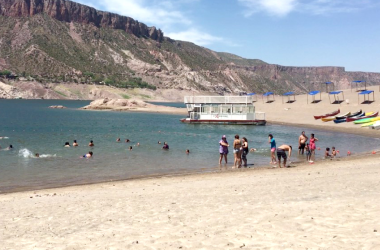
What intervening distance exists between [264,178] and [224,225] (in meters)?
8.33

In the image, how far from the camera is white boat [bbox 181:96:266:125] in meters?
62.3

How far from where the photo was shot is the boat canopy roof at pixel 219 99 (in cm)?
6419

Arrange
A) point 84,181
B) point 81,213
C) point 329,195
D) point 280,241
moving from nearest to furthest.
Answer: point 280,241 < point 81,213 < point 329,195 < point 84,181

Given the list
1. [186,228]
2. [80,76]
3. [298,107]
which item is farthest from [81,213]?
[80,76]

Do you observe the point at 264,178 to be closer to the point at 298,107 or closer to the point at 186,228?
the point at 186,228

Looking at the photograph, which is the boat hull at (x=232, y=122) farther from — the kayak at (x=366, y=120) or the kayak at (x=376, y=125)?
the kayak at (x=376, y=125)

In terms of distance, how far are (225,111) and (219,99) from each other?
2772 millimetres

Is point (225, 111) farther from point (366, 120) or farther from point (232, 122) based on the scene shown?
point (366, 120)

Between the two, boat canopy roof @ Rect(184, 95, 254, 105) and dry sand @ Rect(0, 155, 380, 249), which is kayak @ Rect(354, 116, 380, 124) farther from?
dry sand @ Rect(0, 155, 380, 249)

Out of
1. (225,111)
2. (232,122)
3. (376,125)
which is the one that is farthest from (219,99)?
(376,125)

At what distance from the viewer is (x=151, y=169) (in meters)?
21.9

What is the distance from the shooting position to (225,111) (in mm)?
64125

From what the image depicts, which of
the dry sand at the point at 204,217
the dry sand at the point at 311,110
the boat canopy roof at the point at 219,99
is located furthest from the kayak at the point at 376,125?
the dry sand at the point at 204,217

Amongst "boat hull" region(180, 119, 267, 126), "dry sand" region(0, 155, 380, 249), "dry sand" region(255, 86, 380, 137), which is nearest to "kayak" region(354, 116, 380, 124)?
"dry sand" region(255, 86, 380, 137)
